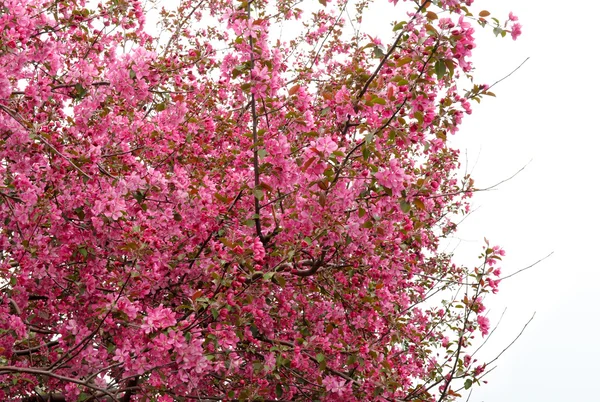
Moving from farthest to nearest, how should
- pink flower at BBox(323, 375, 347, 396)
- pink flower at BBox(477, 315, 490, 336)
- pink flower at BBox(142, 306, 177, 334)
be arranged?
pink flower at BBox(477, 315, 490, 336)
pink flower at BBox(323, 375, 347, 396)
pink flower at BBox(142, 306, 177, 334)

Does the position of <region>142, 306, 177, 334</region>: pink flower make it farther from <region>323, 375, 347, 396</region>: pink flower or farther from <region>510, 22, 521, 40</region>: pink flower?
<region>510, 22, 521, 40</region>: pink flower

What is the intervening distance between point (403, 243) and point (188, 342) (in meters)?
2.30

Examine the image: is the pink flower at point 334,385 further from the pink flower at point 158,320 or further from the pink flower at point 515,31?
the pink flower at point 515,31

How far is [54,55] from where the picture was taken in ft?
17.3

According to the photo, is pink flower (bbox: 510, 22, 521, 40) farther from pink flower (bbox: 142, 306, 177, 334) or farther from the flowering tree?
pink flower (bbox: 142, 306, 177, 334)

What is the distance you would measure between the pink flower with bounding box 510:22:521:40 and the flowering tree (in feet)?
0.04

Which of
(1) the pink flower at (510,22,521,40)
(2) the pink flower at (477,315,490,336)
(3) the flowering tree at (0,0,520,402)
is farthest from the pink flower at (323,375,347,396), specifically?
(1) the pink flower at (510,22,521,40)

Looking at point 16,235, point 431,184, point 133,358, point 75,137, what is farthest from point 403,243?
point 16,235

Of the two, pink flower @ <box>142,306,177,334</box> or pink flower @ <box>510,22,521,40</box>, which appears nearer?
pink flower @ <box>142,306,177,334</box>

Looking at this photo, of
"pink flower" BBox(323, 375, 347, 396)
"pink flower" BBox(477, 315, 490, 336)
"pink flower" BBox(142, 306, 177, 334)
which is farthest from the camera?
"pink flower" BBox(477, 315, 490, 336)

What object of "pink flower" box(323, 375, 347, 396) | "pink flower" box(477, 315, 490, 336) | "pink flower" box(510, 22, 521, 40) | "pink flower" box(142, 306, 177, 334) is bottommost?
"pink flower" box(142, 306, 177, 334)

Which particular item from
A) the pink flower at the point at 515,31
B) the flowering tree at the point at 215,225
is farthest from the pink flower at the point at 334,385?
the pink flower at the point at 515,31

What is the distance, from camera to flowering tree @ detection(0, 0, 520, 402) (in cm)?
432

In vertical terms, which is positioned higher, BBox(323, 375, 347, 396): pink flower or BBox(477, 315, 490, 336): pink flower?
BBox(477, 315, 490, 336): pink flower
